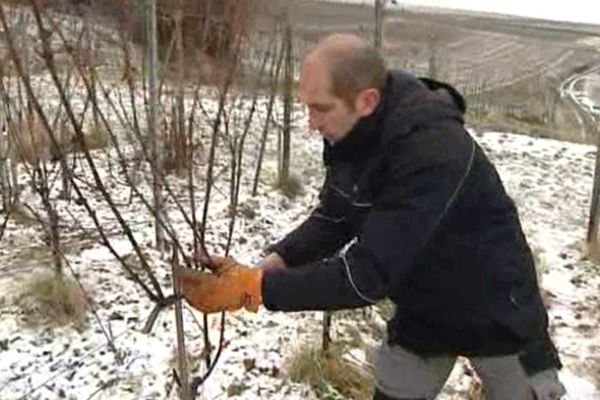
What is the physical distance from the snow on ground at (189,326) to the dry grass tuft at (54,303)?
52 millimetres

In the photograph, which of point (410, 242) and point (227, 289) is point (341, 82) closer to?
point (410, 242)

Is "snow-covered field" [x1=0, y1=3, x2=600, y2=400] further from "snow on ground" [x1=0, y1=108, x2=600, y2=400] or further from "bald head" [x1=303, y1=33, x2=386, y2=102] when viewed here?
"bald head" [x1=303, y1=33, x2=386, y2=102]

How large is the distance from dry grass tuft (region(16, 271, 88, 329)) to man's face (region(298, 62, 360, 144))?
2.40 metres

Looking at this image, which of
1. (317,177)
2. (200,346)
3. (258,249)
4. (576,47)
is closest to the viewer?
(200,346)

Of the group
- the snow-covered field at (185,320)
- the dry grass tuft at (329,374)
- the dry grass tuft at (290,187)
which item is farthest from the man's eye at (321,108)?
the dry grass tuft at (290,187)

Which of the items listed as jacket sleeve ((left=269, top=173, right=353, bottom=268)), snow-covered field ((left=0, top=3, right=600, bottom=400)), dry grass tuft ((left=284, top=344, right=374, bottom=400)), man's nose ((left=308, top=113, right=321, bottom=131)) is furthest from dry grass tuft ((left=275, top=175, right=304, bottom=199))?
man's nose ((left=308, top=113, right=321, bottom=131))

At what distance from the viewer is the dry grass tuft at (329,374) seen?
141 inches

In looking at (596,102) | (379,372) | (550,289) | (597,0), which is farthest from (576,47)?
(379,372)

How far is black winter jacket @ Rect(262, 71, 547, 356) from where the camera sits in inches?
75.9

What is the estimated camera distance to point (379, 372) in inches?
95.3

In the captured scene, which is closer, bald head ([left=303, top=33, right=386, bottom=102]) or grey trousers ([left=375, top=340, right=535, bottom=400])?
bald head ([left=303, top=33, right=386, bottom=102])

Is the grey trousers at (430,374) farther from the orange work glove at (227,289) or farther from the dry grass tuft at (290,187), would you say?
the dry grass tuft at (290,187)

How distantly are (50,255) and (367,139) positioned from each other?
302 centimetres

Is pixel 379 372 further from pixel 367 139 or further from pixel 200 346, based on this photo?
pixel 200 346
